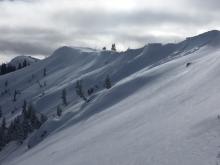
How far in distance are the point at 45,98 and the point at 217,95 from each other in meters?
113

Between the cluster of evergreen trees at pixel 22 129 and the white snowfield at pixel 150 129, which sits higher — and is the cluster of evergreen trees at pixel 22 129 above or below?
below

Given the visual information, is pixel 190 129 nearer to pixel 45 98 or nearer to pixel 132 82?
pixel 132 82

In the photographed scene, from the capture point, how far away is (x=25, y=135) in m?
105

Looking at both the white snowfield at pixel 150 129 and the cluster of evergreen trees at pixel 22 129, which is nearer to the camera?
the white snowfield at pixel 150 129

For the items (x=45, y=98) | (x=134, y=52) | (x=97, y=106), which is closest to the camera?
(x=97, y=106)

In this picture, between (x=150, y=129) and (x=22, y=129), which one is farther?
(x=22, y=129)

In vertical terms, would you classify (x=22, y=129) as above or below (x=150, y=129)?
below

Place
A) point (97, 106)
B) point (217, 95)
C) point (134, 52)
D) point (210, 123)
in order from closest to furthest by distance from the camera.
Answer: point (210, 123) → point (217, 95) → point (97, 106) → point (134, 52)

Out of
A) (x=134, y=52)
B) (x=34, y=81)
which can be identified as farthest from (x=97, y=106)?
(x=34, y=81)

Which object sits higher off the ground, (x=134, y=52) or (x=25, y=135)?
(x=134, y=52)

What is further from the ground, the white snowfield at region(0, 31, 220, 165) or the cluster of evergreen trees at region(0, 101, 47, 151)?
the white snowfield at region(0, 31, 220, 165)

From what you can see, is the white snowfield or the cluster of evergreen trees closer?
the white snowfield

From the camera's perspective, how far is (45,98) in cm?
14950

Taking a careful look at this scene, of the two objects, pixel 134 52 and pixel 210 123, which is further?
pixel 134 52
